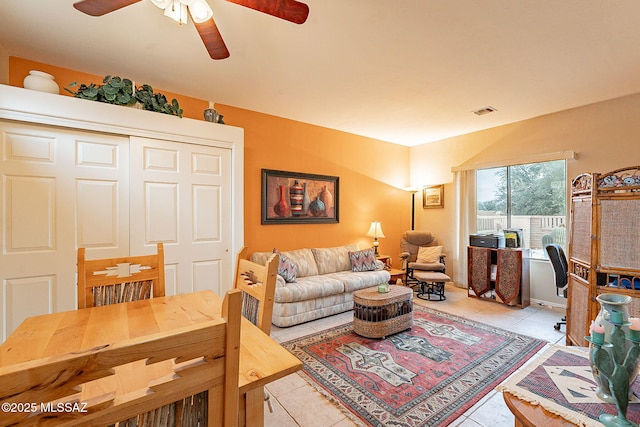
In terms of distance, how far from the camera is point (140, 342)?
555mm

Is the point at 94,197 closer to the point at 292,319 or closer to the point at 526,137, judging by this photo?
the point at 292,319

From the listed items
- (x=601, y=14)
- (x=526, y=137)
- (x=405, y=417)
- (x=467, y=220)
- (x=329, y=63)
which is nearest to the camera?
(x=405, y=417)

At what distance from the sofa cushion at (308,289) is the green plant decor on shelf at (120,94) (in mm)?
2280

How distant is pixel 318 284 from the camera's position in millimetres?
3496

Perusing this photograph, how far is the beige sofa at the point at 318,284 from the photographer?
10.7 feet

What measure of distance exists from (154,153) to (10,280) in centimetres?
151

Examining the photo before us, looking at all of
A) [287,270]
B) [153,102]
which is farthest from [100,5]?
[287,270]

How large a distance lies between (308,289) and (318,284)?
6.9 inches

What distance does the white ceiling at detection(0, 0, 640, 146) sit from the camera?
6.51 ft

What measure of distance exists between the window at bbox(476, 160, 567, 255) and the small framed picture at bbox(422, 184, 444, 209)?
599 millimetres

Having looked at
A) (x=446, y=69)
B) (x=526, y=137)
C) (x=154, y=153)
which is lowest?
(x=154, y=153)

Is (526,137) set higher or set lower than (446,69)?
lower

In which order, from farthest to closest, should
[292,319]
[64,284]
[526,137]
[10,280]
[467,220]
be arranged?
[467,220] < [526,137] < [292,319] < [64,284] < [10,280]

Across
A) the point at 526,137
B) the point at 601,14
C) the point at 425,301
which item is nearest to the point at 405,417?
the point at 425,301
